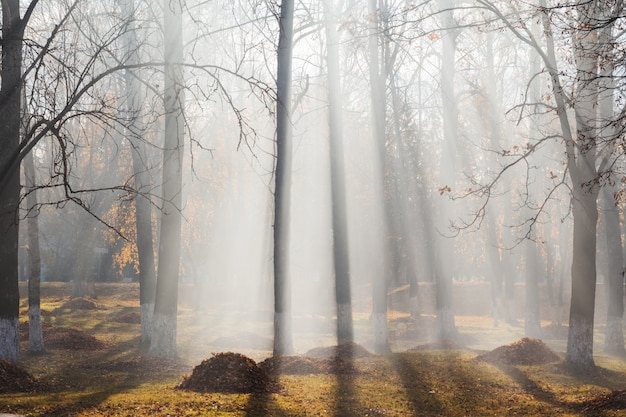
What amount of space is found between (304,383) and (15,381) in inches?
196

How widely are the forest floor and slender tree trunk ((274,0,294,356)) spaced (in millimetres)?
764

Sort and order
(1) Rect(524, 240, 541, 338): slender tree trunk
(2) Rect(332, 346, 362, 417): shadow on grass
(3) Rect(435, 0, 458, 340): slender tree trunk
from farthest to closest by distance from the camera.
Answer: (1) Rect(524, 240, 541, 338): slender tree trunk → (3) Rect(435, 0, 458, 340): slender tree trunk → (2) Rect(332, 346, 362, 417): shadow on grass

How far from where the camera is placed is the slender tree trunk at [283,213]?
46.0 feet

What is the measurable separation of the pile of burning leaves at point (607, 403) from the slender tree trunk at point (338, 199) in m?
8.87

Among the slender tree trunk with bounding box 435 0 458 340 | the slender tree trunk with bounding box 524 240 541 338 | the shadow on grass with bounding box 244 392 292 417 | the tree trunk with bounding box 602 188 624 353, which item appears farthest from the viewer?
the slender tree trunk with bounding box 524 240 541 338

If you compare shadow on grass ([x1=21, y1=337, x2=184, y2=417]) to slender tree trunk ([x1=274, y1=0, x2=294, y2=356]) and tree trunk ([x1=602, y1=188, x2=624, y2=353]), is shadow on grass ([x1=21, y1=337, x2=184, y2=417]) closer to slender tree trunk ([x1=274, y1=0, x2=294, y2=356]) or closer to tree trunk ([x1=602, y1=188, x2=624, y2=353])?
slender tree trunk ([x1=274, y1=0, x2=294, y2=356])

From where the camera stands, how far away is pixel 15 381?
10.6 metres

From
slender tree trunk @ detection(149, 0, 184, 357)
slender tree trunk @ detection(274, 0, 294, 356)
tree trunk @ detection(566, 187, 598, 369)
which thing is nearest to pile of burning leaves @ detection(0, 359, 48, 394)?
slender tree trunk @ detection(149, 0, 184, 357)

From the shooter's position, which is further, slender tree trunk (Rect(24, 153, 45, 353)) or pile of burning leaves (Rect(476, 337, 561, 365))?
slender tree trunk (Rect(24, 153, 45, 353))

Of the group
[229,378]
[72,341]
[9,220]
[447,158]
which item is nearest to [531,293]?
[447,158]

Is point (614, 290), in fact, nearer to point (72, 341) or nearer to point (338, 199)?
point (338, 199)

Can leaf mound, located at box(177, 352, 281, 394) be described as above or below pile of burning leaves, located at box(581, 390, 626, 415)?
above

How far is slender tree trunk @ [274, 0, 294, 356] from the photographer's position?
1402 centimetres

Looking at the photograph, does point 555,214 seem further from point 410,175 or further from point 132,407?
point 132,407
